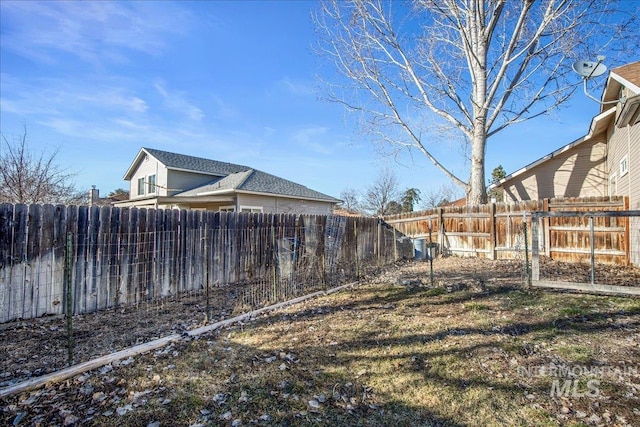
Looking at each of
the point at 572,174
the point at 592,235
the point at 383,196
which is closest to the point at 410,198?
the point at 383,196

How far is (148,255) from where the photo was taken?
250 inches

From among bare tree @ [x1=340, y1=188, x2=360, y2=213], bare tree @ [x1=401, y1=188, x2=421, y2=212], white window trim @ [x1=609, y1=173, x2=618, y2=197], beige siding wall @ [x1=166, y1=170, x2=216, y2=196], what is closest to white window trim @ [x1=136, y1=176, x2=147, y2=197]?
beige siding wall @ [x1=166, y1=170, x2=216, y2=196]

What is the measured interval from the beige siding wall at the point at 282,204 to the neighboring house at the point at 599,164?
10.0 meters

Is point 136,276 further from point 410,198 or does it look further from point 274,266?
point 410,198

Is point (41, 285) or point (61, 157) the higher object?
point (61, 157)

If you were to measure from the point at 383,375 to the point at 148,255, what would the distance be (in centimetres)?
522

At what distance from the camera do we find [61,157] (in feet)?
39.0

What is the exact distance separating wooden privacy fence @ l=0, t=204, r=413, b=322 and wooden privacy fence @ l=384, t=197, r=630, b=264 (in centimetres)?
395

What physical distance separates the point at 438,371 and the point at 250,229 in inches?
224

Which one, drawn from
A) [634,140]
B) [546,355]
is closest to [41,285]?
[546,355]

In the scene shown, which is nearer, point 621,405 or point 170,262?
point 621,405

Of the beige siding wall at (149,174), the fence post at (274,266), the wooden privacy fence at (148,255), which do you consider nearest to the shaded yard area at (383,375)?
the fence post at (274,266)

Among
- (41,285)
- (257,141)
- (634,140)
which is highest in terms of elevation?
(257,141)

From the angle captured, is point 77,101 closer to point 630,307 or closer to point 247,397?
point 247,397
